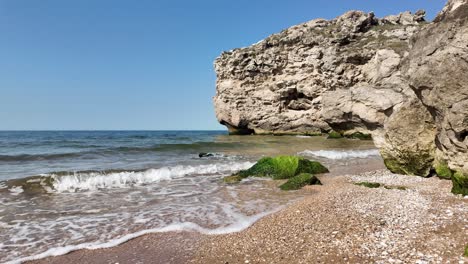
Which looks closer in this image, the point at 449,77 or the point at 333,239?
the point at 333,239

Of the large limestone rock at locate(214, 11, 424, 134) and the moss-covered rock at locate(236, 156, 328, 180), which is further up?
the large limestone rock at locate(214, 11, 424, 134)

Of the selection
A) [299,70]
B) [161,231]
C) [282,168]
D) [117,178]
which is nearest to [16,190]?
[117,178]

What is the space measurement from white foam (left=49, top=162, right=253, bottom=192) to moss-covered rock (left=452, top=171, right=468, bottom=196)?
950 centimetres

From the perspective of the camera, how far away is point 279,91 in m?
52.8

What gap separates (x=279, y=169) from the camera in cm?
1275

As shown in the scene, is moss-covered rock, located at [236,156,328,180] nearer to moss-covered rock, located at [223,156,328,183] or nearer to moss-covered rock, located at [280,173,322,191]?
moss-covered rock, located at [223,156,328,183]

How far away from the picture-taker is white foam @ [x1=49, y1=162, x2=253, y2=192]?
1201cm

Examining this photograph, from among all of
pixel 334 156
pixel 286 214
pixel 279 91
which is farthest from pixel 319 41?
pixel 286 214

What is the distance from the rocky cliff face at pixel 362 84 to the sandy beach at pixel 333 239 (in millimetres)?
1955

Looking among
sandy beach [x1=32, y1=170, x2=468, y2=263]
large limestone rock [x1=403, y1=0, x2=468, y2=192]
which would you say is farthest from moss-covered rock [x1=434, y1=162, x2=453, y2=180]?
sandy beach [x1=32, y1=170, x2=468, y2=263]

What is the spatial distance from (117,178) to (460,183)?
1149 centimetres

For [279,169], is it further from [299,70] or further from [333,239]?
[299,70]

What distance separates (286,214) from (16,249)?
5147 mm

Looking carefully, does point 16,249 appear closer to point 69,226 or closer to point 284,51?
point 69,226
